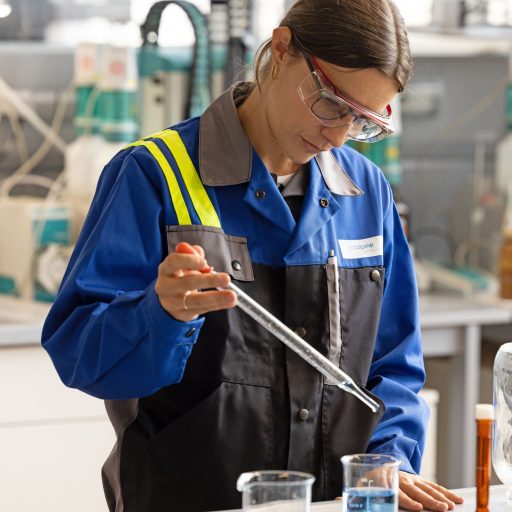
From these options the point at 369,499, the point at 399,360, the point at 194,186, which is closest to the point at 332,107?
the point at 194,186

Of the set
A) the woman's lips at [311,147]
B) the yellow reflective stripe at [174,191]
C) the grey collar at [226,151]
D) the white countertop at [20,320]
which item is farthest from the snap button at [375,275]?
the white countertop at [20,320]

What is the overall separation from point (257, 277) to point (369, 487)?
413 millimetres

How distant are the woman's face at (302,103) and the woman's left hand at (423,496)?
54 cm

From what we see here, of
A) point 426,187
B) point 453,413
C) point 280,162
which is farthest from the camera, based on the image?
point 426,187

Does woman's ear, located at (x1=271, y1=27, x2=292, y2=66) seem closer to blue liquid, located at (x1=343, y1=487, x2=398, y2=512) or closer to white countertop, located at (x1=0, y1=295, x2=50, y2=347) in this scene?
blue liquid, located at (x1=343, y1=487, x2=398, y2=512)

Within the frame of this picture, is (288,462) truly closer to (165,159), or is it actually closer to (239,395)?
(239,395)

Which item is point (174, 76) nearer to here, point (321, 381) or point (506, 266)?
point (506, 266)

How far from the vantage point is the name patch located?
6.03 ft

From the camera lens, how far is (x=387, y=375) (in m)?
1.91

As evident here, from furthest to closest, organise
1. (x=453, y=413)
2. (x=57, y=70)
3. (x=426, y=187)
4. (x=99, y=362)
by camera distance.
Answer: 1. (x=426, y=187)
2. (x=57, y=70)
3. (x=453, y=413)
4. (x=99, y=362)

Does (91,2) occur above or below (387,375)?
above

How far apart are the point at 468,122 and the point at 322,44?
8.26ft

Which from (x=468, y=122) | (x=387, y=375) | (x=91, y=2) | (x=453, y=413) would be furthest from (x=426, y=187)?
(x=387, y=375)

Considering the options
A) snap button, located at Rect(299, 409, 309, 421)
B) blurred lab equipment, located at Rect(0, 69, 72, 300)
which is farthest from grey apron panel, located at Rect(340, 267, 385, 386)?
blurred lab equipment, located at Rect(0, 69, 72, 300)
